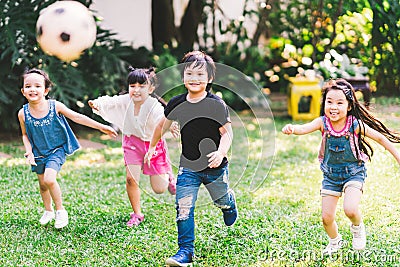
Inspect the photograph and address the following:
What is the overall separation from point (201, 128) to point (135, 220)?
3.08 ft

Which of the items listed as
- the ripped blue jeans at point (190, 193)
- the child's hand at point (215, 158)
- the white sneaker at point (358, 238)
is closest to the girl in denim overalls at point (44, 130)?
the ripped blue jeans at point (190, 193)

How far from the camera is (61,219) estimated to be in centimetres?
397

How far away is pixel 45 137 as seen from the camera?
3971mm

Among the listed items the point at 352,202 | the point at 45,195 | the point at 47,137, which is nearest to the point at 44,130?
the point at 47,137

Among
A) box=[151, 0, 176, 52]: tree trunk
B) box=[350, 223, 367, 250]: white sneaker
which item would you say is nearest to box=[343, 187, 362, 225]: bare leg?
box=[350, 223, 367, 250]: white sneaker

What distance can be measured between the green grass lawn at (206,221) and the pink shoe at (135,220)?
0.16 ft

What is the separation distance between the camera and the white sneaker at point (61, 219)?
3.94 m

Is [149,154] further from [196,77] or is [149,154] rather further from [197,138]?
[196,77]

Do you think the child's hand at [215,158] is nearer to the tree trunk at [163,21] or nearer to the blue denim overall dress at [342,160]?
the blue denim overall dress at [342,160]

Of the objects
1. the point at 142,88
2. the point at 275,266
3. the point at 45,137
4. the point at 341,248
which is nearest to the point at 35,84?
the point at 45,137

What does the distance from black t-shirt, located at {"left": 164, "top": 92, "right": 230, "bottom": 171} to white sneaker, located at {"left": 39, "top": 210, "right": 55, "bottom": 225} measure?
112 centimetres

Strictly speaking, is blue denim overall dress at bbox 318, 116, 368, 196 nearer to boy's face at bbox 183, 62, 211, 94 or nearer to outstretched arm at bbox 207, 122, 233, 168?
outstretched arm at bbox 207, 122, 233, 168

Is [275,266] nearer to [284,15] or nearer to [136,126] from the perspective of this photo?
[136,126]

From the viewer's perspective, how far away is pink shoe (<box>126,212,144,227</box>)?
4.04 meters
